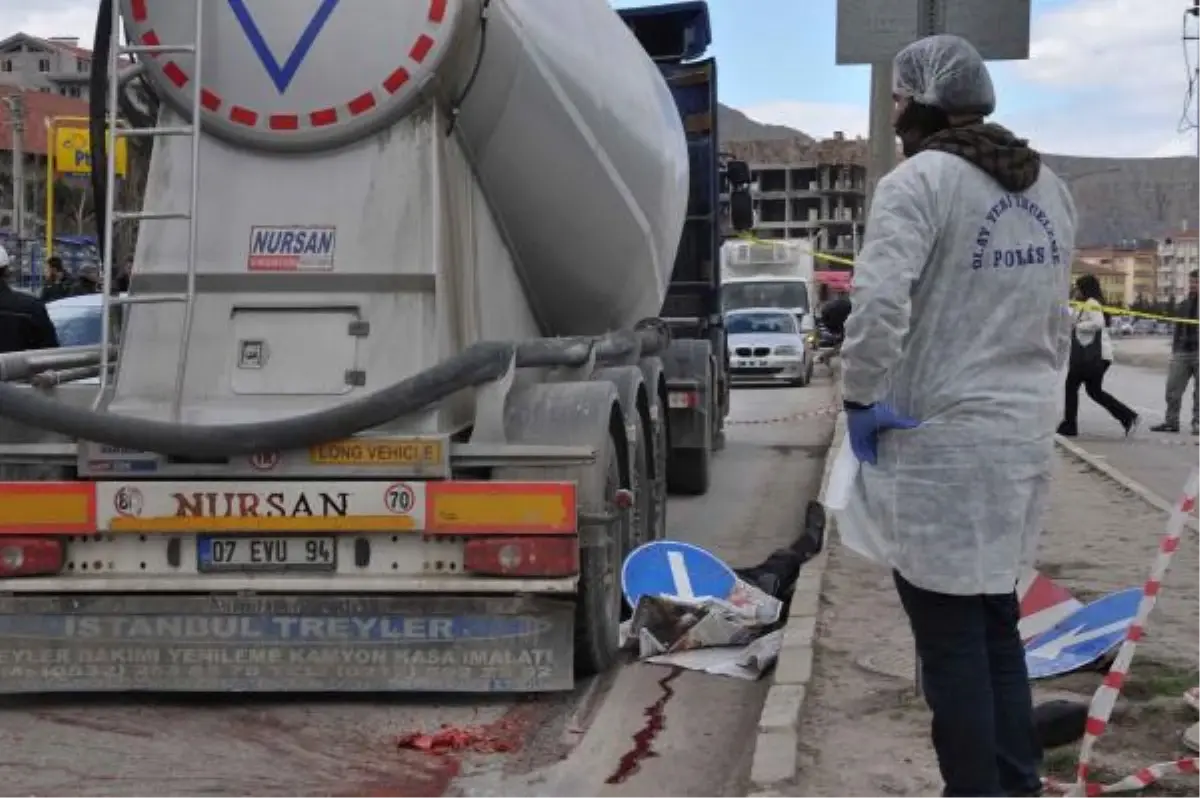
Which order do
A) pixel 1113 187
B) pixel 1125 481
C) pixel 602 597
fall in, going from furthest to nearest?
pixel 1113 187
pixel 1125 481
pixel 602 597

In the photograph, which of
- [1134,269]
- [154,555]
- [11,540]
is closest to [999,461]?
[154,555]

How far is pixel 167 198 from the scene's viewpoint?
6324mm

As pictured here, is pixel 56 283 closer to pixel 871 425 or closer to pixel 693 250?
pixel 693 250

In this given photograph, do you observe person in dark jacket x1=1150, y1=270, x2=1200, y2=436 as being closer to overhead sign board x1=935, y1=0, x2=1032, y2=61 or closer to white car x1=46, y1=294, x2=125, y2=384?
white car x1=46, y1=294, x2=125, y2=384

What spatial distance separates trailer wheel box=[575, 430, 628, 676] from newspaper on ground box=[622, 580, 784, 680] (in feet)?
0.62

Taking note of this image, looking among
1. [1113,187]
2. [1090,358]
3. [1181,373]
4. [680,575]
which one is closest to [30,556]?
[680,575]

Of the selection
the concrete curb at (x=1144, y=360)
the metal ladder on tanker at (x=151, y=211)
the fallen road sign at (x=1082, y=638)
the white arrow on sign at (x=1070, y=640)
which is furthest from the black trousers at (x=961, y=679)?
the concrete curb at (x=1144, y=360)

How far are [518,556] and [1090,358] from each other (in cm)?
1329

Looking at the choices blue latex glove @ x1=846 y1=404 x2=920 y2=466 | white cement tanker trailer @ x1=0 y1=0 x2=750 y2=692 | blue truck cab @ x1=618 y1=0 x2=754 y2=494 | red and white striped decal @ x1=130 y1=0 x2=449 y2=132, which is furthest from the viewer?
blue truck cab @ x1=618 y1=0 x2=754 y2=494

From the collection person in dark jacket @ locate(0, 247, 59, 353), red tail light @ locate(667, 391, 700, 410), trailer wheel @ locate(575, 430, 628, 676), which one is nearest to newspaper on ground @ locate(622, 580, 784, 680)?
trailer wheel @ locate(575, 430, 628, 676)

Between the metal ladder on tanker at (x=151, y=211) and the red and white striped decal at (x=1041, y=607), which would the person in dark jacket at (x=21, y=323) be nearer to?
the metal ladder on tanker at (x=151, y=211)

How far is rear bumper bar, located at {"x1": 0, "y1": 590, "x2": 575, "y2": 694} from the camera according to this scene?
600cm

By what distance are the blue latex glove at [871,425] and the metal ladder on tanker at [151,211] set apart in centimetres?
316

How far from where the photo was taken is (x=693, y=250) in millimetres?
13312
